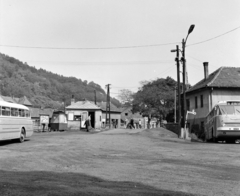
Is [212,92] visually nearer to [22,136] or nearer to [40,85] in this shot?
[22,136]

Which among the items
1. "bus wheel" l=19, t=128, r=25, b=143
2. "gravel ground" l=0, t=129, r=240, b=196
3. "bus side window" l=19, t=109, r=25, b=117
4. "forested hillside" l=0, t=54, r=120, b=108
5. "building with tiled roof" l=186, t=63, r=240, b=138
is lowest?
"gravel ground" l=0, t=129, r=240, b=196

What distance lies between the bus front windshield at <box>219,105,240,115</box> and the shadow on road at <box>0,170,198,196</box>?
14154 mm

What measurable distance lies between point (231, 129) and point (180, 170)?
11.4 m

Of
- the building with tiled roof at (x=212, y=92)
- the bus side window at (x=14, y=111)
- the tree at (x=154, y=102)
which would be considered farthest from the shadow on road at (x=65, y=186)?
the tree at (x=154, y=102)

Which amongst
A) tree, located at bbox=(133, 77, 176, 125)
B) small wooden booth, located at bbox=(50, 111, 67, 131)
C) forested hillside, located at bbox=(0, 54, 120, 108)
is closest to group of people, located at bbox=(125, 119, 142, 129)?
tree, located at bbox=(133, 77, 176, 125)

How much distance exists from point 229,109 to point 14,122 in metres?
13.2

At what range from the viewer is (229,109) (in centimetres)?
1927

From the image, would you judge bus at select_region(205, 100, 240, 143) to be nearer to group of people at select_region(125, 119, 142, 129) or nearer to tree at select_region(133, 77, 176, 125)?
group of people at select_region(125, 119, 142, 129)

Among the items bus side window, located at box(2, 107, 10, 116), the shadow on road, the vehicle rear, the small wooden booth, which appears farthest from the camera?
the small wooden booth

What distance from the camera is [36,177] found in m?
6.75

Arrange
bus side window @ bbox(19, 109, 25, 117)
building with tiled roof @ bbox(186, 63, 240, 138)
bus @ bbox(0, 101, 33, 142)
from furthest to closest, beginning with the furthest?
building with tiled roof @ bbox(186, 63, 240, 138) → bus side window @ bbox(19, 109, 25, 117) → bus @ bbox(0, 101, 33, 142)

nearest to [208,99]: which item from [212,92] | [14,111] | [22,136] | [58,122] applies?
[212,92]

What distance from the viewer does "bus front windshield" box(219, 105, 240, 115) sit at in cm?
1905

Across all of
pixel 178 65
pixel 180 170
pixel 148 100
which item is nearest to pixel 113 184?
pixel 180 170
